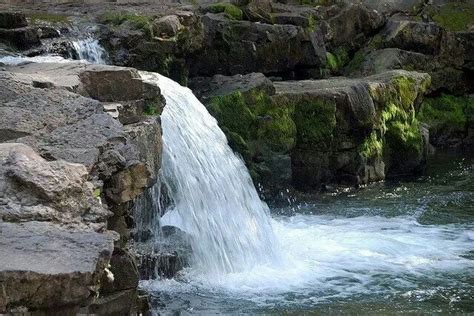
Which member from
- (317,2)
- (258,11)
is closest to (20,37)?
(258,11)

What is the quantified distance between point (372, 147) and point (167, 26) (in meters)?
4.89

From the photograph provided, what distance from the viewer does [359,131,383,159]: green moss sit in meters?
14.2

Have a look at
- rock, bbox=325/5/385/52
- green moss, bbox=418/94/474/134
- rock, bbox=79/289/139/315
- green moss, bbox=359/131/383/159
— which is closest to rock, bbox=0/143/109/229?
rock, bbox=79/289/139/315

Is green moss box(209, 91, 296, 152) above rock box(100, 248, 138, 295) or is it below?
above

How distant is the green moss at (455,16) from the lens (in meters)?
21.9

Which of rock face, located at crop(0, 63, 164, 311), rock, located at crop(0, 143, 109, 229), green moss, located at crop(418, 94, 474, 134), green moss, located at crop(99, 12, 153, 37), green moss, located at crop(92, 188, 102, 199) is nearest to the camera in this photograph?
rock face, located at crop(0, 63, 164, 311)

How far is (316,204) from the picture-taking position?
41.9 feet

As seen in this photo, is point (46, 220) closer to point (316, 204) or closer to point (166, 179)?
point (166, 179)

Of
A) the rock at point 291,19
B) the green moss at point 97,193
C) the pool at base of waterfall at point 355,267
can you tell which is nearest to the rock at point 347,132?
the pool at base of waterfall at point 355,267

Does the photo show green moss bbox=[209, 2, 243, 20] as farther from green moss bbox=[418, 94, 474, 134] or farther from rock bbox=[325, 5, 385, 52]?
green moss bbox=[418, 94, 474, 134]

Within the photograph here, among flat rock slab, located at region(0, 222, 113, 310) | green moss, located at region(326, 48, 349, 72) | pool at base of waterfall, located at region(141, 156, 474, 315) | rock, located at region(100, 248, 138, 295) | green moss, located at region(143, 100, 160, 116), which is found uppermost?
green moss, located at region(326, 48, 349, 72)

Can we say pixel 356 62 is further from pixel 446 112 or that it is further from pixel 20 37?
pixel 20 37

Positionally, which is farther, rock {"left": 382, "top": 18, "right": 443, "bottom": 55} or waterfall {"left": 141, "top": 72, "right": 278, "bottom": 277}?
rock {"left": 382, "top": 18, "right": 443, "bottom": 55}

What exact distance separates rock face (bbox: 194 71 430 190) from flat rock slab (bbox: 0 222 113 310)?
8271mm
